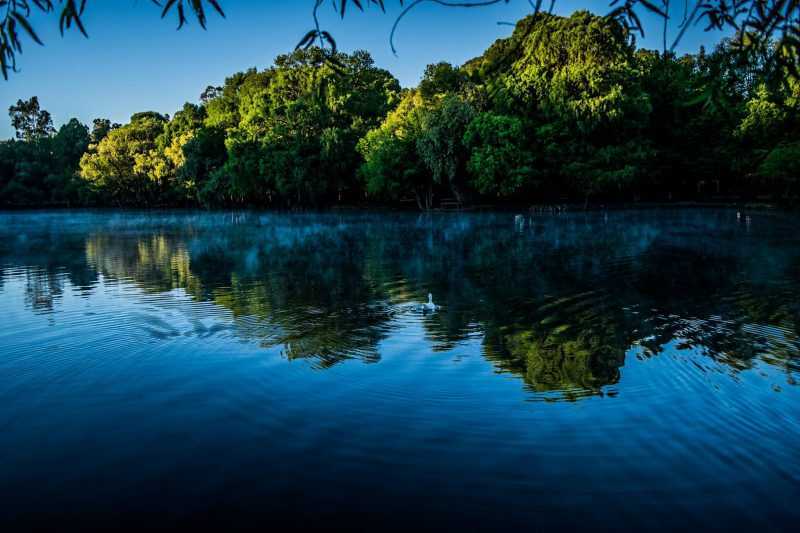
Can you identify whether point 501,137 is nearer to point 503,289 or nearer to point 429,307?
point 503,289

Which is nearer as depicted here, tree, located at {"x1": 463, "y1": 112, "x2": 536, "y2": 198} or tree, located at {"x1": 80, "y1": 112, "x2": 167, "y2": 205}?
tree, located at {"x1": 463, "y1": 112, "x2": 536, "y2": 198}

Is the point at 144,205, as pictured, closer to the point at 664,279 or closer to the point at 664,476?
the point at 664,279

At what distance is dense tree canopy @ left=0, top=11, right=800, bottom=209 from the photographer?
51781 mm

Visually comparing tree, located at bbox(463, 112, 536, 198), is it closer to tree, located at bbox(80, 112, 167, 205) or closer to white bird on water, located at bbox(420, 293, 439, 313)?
white bird on water, located at bbox(420, 293, 439, 313)

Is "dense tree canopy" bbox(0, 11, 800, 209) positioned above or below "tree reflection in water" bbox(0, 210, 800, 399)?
above

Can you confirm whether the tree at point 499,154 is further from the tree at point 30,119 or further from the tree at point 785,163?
the tree at point 30,119

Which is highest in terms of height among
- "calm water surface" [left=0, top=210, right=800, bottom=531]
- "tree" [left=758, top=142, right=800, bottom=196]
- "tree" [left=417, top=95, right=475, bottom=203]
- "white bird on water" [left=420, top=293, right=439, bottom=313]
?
"tree" [left=417, top=95, right=475, bottom=203]

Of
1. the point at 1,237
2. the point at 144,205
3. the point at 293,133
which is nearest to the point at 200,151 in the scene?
the point at 293,133

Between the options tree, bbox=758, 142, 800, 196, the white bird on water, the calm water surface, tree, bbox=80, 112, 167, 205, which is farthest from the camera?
tree, bbox=80, 112, 167, 205

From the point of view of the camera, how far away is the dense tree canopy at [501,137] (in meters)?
51.8

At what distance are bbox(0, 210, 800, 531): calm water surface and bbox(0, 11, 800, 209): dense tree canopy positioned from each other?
99.8 feet

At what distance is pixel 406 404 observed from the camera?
7004 millimetres

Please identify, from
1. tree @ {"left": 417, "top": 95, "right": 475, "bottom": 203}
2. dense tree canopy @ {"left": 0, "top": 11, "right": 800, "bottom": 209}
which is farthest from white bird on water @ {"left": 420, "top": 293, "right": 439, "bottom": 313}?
tree @ {"left": 417, "top": 95, "right": 475, "bottom": 203}

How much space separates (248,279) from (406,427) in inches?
453
